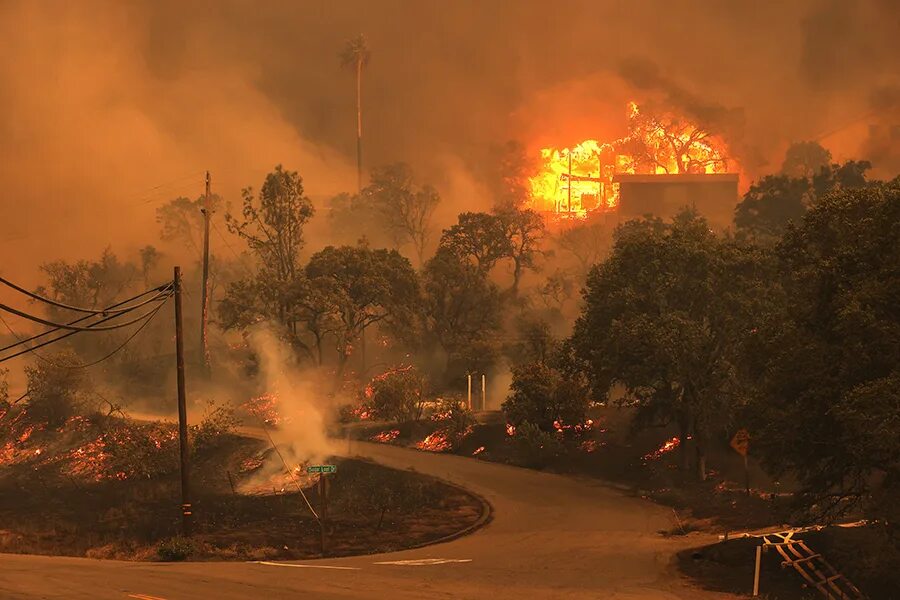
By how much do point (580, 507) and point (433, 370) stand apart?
3822 cm

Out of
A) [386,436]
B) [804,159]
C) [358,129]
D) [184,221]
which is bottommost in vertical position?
[386,436]

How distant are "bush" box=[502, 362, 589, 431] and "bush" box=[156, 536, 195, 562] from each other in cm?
2369

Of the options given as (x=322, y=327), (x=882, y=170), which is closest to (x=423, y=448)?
(x=322, y=327)

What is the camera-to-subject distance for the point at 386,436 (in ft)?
196

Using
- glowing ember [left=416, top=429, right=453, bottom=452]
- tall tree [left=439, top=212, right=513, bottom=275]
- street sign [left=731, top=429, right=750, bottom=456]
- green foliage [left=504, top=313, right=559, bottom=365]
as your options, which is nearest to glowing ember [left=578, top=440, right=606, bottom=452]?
glowing ember [left=416, top=429, right=453, bottom=452]

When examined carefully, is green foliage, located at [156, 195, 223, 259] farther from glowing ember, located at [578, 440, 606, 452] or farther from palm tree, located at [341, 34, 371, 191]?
glowing ember, located at [578, 440, 606, 452]

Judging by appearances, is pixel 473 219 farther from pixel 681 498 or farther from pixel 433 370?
pixel 681 498

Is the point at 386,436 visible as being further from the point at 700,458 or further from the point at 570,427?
the point at 700,458

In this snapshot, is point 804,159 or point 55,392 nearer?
point 55,392

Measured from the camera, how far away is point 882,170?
134375 millimetres

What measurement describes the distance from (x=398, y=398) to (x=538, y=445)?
1307cm

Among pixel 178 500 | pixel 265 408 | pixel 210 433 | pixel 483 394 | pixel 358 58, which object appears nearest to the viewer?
pixel 178 500

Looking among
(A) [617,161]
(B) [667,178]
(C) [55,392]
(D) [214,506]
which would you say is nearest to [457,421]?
(D) [214,506]

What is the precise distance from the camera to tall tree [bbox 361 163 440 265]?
122 meters
